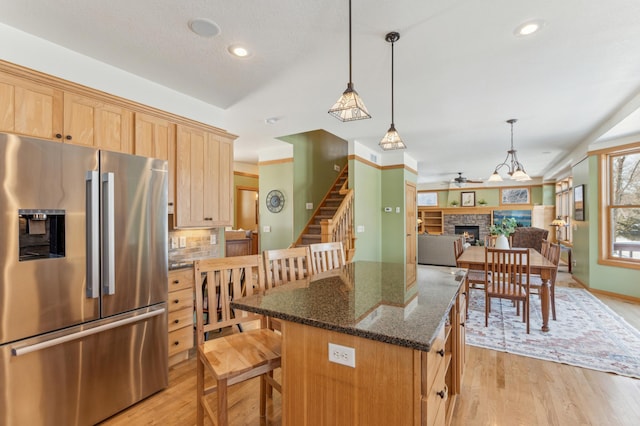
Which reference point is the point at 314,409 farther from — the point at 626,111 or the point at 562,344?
the point at 626,111

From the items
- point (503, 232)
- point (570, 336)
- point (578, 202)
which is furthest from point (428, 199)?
point (570, 336)

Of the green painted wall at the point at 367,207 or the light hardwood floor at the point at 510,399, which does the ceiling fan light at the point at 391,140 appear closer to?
the light hardwood floor at the point at 510,399

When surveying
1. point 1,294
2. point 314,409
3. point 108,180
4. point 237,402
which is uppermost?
point 108,180

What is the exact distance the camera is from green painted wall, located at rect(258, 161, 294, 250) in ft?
20.8

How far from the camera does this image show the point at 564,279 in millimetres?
6227

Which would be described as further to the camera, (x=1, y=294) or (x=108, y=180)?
(x=108, y=180)

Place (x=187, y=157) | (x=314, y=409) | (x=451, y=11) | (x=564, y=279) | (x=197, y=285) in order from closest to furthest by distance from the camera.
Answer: (x=314, y=409) → (x=197, y=285) → (x=451, y=11) → (x=187, y=157) → (x=564, y=279)

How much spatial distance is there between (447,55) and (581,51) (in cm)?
108

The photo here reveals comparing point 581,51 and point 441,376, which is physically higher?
point 581,51

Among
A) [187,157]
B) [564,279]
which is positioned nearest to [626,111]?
[564,279]

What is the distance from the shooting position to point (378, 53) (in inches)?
98.9

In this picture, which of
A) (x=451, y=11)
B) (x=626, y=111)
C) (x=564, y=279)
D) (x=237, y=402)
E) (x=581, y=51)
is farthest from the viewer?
(x=564, y=279)

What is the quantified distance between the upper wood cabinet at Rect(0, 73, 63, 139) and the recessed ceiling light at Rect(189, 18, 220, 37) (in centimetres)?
112

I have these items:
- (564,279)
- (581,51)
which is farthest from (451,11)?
(564,279)
